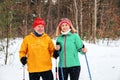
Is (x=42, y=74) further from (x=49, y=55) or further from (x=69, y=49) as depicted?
(x=69, y=49)

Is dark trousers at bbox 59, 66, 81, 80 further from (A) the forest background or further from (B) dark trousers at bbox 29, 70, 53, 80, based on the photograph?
(A) the forest background

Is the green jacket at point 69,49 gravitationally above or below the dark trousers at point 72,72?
above

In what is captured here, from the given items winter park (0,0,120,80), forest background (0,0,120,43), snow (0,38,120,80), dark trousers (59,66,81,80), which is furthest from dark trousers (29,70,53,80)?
forest background (0,0,120,43)

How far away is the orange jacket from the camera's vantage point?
6.56 metres

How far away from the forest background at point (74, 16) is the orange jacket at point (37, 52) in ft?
16.1

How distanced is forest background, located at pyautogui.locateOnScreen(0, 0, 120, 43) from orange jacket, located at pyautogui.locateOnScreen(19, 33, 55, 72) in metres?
4.92

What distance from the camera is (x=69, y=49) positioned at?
662 centimetres

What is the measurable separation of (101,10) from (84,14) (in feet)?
7.23

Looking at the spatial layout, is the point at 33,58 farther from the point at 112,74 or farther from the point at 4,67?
the point at 4,67

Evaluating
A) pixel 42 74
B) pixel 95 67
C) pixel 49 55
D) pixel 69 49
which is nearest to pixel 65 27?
pixel 69 49

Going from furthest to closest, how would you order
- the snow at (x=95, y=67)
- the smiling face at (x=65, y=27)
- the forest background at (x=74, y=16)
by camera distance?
the forest background at (x=74, y=16)
the snow at (x=95, y=67)
the smiling face at (x=65, y=27)

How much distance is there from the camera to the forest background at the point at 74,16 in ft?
38.0

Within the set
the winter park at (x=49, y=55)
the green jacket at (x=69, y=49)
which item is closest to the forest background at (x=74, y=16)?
the winter park at (x=49, y=55)

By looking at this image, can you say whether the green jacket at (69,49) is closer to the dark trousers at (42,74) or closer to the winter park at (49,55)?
the winter park at (49,55)
